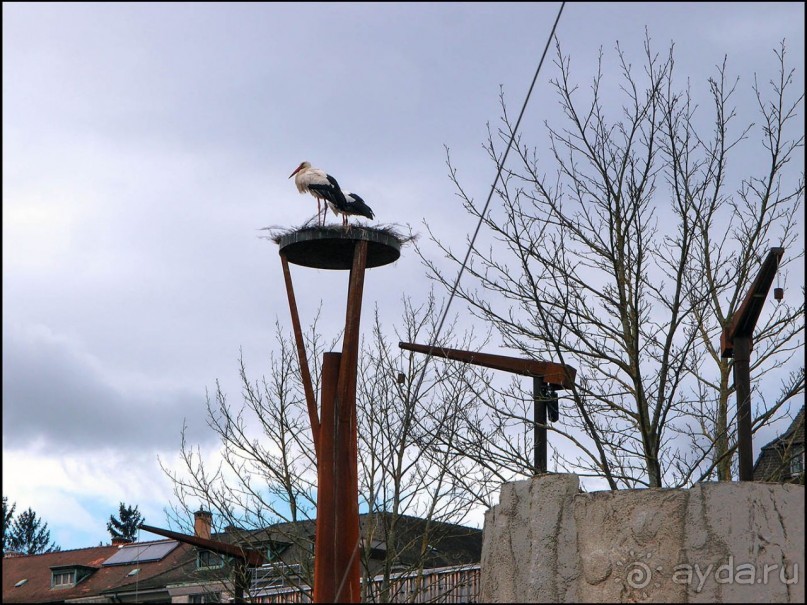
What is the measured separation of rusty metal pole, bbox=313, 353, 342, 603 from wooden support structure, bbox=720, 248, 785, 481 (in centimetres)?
385

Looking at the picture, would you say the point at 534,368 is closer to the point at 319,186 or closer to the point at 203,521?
the point at 319,186

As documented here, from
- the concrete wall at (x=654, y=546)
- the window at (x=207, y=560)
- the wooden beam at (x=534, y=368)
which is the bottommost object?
the concrete wall at (x=654, y=546)

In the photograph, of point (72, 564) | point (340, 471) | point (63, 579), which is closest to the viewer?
point (340, 471)

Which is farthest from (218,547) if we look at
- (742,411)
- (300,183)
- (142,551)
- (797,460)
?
(142,551)

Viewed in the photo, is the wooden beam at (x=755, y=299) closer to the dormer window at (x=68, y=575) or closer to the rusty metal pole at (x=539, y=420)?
the rusty metal pole at (x=539, y=420)

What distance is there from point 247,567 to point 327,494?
24.3 ft

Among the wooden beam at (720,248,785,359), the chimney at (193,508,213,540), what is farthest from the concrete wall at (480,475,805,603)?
the chimney at (193,508,213,540)

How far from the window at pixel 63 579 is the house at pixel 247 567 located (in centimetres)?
3

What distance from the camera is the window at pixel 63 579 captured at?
3725cm

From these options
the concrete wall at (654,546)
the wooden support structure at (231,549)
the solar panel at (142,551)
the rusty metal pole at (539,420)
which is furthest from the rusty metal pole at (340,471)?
the solar panel at (142,551)

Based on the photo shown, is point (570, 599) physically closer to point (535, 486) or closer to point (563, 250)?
point (535, 486)

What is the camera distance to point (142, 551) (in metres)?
34.2

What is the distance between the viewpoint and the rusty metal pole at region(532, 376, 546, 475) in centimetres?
1279

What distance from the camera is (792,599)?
8391mm
